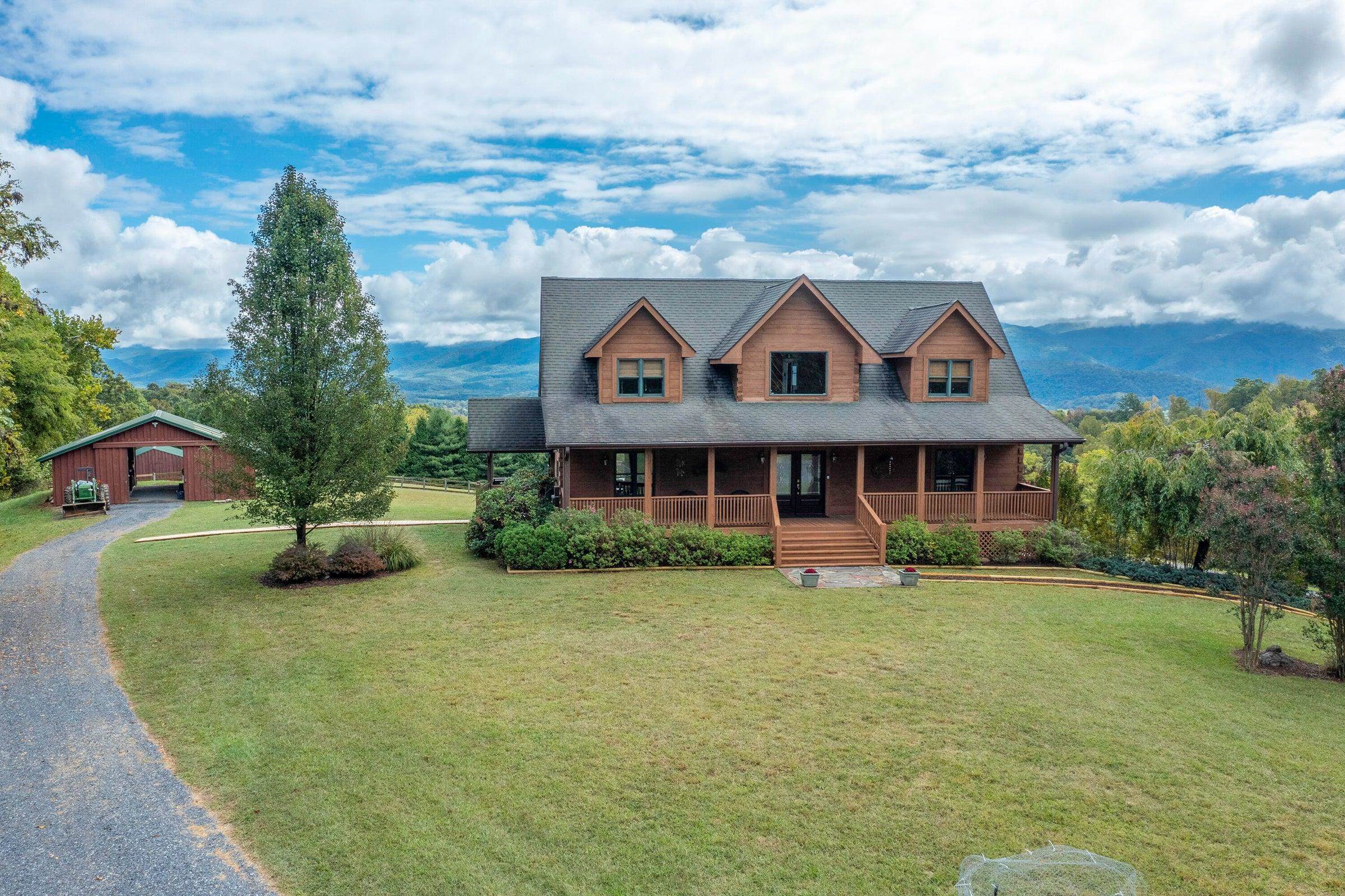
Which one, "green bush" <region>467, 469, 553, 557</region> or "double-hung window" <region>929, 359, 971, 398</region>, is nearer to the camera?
"green bush" <region>467, 469, 553, 557</region>

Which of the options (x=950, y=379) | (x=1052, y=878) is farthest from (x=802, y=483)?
(x=1052, y=878)

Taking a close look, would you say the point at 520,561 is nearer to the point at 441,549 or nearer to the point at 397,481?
the point at 441,549

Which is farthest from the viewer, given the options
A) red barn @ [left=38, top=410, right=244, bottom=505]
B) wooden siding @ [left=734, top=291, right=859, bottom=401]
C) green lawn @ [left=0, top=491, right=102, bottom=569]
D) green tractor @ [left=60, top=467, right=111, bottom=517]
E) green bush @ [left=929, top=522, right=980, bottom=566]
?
red barn @ [left=38, top=410, right=244, bottom=505]

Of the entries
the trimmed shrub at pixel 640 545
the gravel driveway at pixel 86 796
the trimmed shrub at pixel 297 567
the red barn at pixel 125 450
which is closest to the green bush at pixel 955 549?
the trimmed shrub at pixel 640 545

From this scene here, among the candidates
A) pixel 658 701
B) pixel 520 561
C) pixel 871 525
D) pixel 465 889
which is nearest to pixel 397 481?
pixel 520 561

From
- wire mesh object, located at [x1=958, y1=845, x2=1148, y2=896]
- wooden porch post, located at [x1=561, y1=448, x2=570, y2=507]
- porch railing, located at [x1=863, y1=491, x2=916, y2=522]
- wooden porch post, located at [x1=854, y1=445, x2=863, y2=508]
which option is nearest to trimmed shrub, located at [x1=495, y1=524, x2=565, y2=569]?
wooden porch post, located at [x1=561, y1=448, x2=570, y2=507]

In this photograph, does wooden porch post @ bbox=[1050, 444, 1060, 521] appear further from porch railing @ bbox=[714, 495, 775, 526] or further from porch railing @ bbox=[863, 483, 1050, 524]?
porch railing @ bbox=[714, 495, 775, 526]

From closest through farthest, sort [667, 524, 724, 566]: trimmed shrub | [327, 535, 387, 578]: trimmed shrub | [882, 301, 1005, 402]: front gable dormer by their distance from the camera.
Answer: [327, 535, 387, 578]: trimmed shrub → [667, 524, 724, 566]: trimmed shrub → [882, 301, 1005, 402]: front gable dormer

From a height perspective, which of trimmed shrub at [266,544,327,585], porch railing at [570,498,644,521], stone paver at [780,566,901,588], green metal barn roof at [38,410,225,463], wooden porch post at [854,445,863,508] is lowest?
stone paver at [780,566,901,588]

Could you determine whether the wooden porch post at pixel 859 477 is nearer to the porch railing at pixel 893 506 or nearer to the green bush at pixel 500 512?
the porch railing at pixel 893 506
